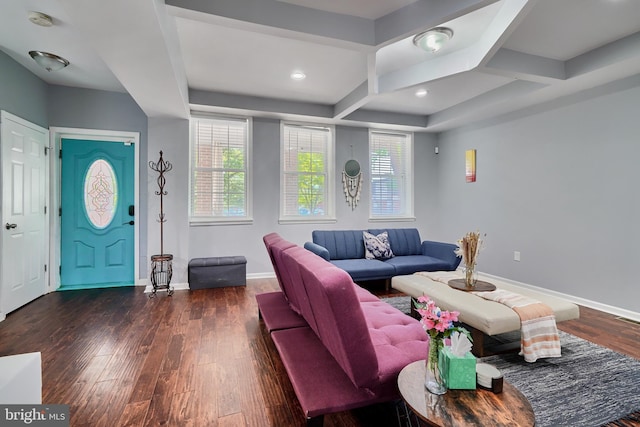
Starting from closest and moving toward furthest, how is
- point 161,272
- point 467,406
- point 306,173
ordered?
point 467,406, point 161,272, point 306,173

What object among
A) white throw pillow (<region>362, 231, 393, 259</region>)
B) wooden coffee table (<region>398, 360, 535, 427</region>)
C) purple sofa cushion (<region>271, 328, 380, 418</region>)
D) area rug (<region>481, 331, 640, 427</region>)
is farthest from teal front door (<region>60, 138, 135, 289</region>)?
area rug (<region>481, 331, 640, 427</region>)

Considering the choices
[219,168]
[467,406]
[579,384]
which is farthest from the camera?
[219,168]

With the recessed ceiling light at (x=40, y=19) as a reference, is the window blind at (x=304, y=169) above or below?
below

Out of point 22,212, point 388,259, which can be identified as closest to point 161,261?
point 22,212

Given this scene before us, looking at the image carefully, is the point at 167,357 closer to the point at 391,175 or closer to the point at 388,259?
the point at 388,259

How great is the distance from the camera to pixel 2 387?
112 centimetres

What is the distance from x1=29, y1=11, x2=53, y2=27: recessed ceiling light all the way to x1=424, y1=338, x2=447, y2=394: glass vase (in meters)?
3.84

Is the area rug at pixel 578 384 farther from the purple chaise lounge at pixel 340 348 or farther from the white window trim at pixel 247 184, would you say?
the white window trim at pixel 247 184

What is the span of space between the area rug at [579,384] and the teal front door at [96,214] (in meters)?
4.77

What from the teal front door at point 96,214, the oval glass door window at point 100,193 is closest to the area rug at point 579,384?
the teal front door at point 96,214

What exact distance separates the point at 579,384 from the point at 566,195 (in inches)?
107

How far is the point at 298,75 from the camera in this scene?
3865mm

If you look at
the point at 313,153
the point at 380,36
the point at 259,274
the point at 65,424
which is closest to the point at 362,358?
the point at 65,424

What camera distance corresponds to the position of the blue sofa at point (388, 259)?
4.03 meters
